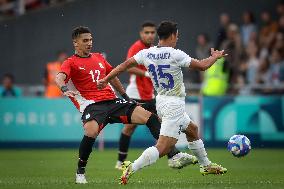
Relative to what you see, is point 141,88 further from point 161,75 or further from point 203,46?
point 203,46

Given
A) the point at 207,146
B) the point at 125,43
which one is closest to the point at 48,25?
the point at 125,43

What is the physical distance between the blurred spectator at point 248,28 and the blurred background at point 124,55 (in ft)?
0.10

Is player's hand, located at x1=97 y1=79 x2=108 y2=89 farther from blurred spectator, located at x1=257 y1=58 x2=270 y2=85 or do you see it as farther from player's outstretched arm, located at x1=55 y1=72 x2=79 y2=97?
blurred spectator, located at x1=257 y1=58 x2=270 y2=85

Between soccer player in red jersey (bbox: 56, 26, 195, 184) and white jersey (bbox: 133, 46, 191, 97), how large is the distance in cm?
88

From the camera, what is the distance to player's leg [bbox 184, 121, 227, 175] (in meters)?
13.2

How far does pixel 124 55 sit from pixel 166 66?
14.0 m

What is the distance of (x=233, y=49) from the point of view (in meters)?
24.3

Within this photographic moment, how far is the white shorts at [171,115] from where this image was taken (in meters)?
12.4

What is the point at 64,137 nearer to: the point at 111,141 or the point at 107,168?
the point at 111,141

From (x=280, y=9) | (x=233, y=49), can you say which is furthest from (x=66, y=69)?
(x=280, y=9)

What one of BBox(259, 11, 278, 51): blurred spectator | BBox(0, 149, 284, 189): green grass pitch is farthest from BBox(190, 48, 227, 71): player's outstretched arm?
BBox(259, 11, 278, 51): blurred spectator

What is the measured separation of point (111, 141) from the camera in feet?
75.8

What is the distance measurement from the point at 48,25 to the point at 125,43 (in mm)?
2399

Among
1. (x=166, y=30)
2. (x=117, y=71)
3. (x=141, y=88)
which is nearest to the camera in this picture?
(x=166, y=30)
